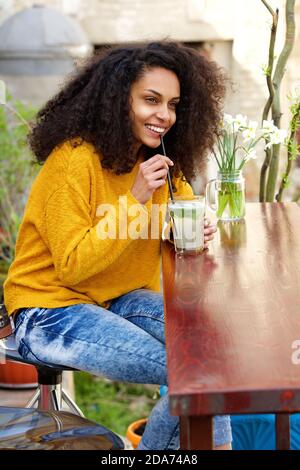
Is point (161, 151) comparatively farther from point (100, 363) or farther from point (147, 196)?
point (100, 363)

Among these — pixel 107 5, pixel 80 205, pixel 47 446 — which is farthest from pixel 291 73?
pixel 47 446

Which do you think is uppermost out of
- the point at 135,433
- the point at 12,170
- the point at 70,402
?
the point at 12,170

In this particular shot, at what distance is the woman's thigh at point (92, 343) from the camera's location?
77.5 inches

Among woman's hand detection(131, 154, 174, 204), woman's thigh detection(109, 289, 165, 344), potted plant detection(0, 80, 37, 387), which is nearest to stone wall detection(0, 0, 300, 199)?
potted plant detection(0, 80, 37, 387)

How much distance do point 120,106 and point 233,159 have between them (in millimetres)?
434

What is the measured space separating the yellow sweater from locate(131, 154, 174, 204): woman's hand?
0.02 metres

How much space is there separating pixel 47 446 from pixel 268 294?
53 centimetres

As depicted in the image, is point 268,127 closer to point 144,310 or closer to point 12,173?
point 144,310

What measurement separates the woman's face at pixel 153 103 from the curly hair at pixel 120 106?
20 millimetres

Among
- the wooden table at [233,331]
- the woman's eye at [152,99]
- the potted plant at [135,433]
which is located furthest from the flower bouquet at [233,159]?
the potted plant at [135,433]

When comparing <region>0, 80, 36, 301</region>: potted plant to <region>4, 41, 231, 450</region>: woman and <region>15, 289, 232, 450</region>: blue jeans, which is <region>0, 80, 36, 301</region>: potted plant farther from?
<region>15, 289, 232, 450</region>: blue jeans

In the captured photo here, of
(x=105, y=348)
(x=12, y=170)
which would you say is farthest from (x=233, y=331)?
(x=12, y=170)

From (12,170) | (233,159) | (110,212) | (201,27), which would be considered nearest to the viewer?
(110,212)

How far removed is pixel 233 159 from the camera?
2.51 m
